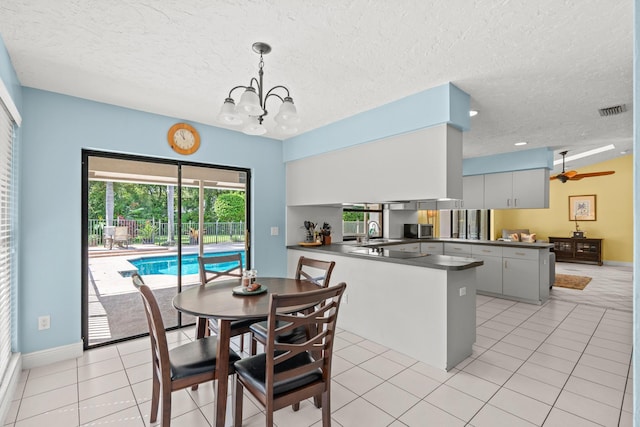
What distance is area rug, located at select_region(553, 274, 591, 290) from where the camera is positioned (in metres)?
5.74

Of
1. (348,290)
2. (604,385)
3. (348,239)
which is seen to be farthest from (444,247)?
(604,385)

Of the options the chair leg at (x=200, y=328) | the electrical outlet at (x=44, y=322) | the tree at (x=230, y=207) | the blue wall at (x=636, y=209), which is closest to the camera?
the blue wall at (x=636, y=209)

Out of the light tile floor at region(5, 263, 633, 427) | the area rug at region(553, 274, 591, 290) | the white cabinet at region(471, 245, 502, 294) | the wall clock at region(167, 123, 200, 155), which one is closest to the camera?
the light tile floor at region(5, 263, 633, 427)

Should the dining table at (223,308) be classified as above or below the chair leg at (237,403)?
above

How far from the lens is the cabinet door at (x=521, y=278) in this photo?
14.8ft

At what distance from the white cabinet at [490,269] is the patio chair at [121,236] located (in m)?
5.09

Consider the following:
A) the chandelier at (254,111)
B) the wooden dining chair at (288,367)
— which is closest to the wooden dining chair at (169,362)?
the wooden dining chair at (288,367)

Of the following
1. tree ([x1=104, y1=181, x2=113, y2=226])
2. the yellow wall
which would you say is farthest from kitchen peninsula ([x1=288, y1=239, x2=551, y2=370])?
the yellow wall

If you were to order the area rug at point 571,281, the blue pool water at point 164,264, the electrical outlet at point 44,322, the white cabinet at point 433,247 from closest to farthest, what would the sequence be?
the electrical outlet at point 44,322 → the blue pool water at point 164,264 → the white cabinet at point 433,247 → the area rug at point 571,281

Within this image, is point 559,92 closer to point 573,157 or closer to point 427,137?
point 427,137

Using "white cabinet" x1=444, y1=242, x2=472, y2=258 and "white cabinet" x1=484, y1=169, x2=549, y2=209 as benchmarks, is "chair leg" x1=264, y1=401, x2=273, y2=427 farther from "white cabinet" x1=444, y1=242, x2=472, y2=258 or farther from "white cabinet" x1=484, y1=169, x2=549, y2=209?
"white cabinet" x1=484, y1=169, x2=549, y2=209

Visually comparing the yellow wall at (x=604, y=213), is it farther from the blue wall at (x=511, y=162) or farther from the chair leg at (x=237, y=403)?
the chair leg at (x=237, y=403)

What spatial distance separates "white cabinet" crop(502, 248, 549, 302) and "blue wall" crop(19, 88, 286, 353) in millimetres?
5266

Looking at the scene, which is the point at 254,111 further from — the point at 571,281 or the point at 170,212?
the point at 571,281
